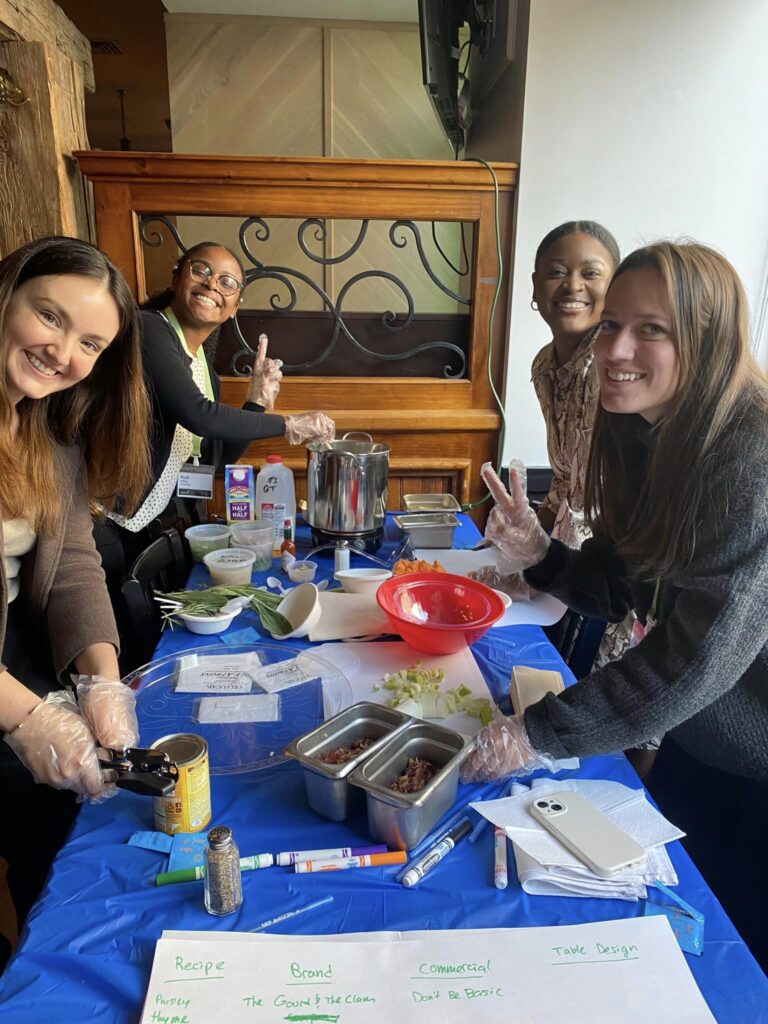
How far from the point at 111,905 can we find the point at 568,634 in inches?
48.8

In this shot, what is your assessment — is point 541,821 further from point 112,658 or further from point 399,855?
point 112,658

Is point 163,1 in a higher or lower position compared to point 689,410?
higher

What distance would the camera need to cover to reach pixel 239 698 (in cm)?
108

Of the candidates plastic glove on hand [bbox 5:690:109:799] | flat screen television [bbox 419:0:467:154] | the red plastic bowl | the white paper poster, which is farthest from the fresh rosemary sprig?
flat screen television [bbox 419:0:467:154]

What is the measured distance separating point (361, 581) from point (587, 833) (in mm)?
807

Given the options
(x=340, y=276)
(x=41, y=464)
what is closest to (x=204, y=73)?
(x=340, y=276)

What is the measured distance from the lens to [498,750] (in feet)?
2.95

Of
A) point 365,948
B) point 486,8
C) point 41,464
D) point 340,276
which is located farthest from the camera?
point 340,276

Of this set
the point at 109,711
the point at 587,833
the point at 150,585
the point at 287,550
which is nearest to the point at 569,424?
the point at 287,550

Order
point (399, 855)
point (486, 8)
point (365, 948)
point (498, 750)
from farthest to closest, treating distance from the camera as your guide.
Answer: point (486, 8) < point (498, 750) < point (399, 855) < point (365, 948)

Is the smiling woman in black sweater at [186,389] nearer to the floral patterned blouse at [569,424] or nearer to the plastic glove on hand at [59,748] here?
the floral patterned blouse at [569,424]

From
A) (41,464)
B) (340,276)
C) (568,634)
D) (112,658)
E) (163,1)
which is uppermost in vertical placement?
(163,1)

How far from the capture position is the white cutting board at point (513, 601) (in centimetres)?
141

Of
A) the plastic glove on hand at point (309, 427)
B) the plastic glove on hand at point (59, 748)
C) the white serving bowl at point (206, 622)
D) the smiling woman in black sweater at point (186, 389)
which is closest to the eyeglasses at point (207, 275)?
the smiling woman in black sweater at point (186, 389)
